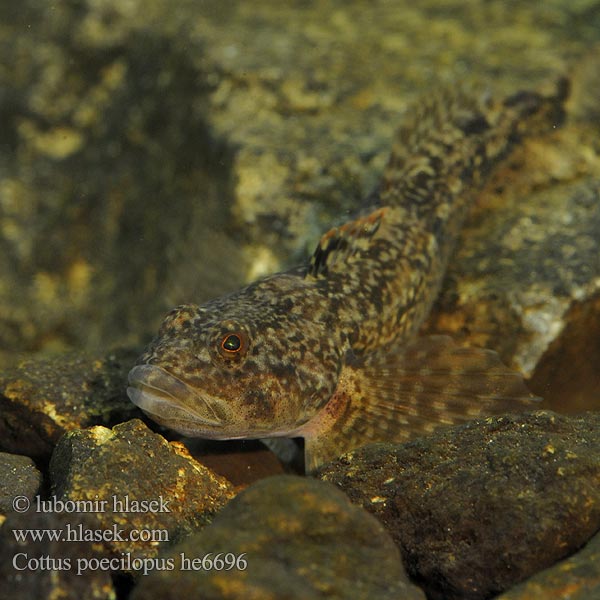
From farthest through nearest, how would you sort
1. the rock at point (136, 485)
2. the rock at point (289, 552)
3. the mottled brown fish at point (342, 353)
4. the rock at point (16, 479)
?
the mottled brown fish at point (342, 353)
the rock at point (16, 479)
the rock at point (136, 485)
the rock at point (289, 552)

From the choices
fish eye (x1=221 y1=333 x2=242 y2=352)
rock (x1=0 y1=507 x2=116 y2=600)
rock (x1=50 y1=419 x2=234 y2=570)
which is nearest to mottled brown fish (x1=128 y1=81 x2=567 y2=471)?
fish eye (x1=221 y1=333 x2=242 y2=352)

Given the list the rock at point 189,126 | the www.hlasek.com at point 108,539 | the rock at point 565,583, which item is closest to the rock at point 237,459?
the www.hlasek.com at point 108,539

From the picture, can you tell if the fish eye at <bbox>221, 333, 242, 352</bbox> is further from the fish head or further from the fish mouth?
the fish mouth

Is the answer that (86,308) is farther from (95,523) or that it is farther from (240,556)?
(240,556)

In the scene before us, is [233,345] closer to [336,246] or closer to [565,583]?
[336,246]

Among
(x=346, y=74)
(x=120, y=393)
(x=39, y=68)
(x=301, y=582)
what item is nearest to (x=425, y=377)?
(x=120, y=393)

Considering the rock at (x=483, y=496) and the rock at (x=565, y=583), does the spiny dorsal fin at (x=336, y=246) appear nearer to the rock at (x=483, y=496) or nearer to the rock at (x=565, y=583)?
the rock at (x=483, y=496)
